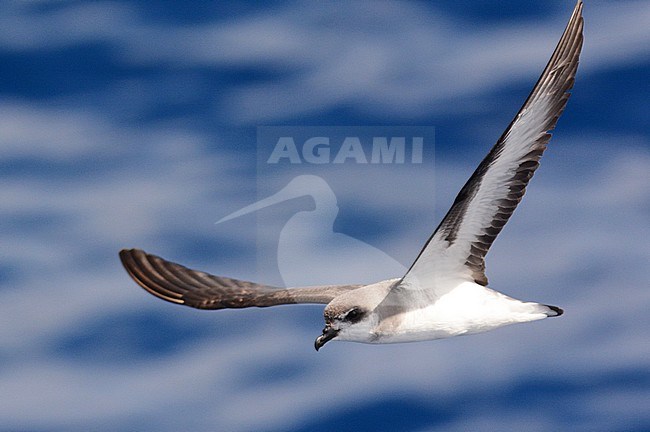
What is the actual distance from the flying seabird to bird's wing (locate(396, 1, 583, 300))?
0.03 ft

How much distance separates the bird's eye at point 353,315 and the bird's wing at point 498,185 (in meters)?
0.56

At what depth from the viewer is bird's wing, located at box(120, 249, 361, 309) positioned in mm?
15975

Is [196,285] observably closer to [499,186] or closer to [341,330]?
[341,330]

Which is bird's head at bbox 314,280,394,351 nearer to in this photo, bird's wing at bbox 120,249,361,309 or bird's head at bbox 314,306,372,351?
bird's head at bbox 314,306,372,351

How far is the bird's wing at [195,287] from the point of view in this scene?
52.4 ft

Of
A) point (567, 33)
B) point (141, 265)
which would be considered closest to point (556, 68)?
point (567, 33)

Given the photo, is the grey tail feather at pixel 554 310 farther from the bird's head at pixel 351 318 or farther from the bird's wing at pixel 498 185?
the bird's head at pixel 351 318

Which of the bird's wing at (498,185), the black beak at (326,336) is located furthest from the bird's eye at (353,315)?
the bird's wing at (498,185)

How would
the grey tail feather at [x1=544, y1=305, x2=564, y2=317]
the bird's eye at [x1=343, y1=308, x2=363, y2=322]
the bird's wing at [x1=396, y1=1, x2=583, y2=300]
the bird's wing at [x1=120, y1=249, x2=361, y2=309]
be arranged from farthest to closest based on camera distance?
the bird's wing at [x1=120, y1=249, x2=361, y2=309] → the bird's eye at [x1=343, y1=308, x2=363, y2=322] → the grey tail feather at [x1=544, y1=305, x2=564, y2=317] → the bird's wing at [x1=396, y1=1, x2=583, y2=300]

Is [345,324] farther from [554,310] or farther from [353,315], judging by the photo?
[554,310]

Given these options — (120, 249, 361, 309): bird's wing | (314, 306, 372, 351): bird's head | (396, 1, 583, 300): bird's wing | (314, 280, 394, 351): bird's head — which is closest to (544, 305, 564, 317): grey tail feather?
(396, 1, 583, 300): bird's wing

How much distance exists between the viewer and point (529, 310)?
1393 cm

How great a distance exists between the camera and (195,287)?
17.0 m

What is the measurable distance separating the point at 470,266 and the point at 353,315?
54.0 inches
